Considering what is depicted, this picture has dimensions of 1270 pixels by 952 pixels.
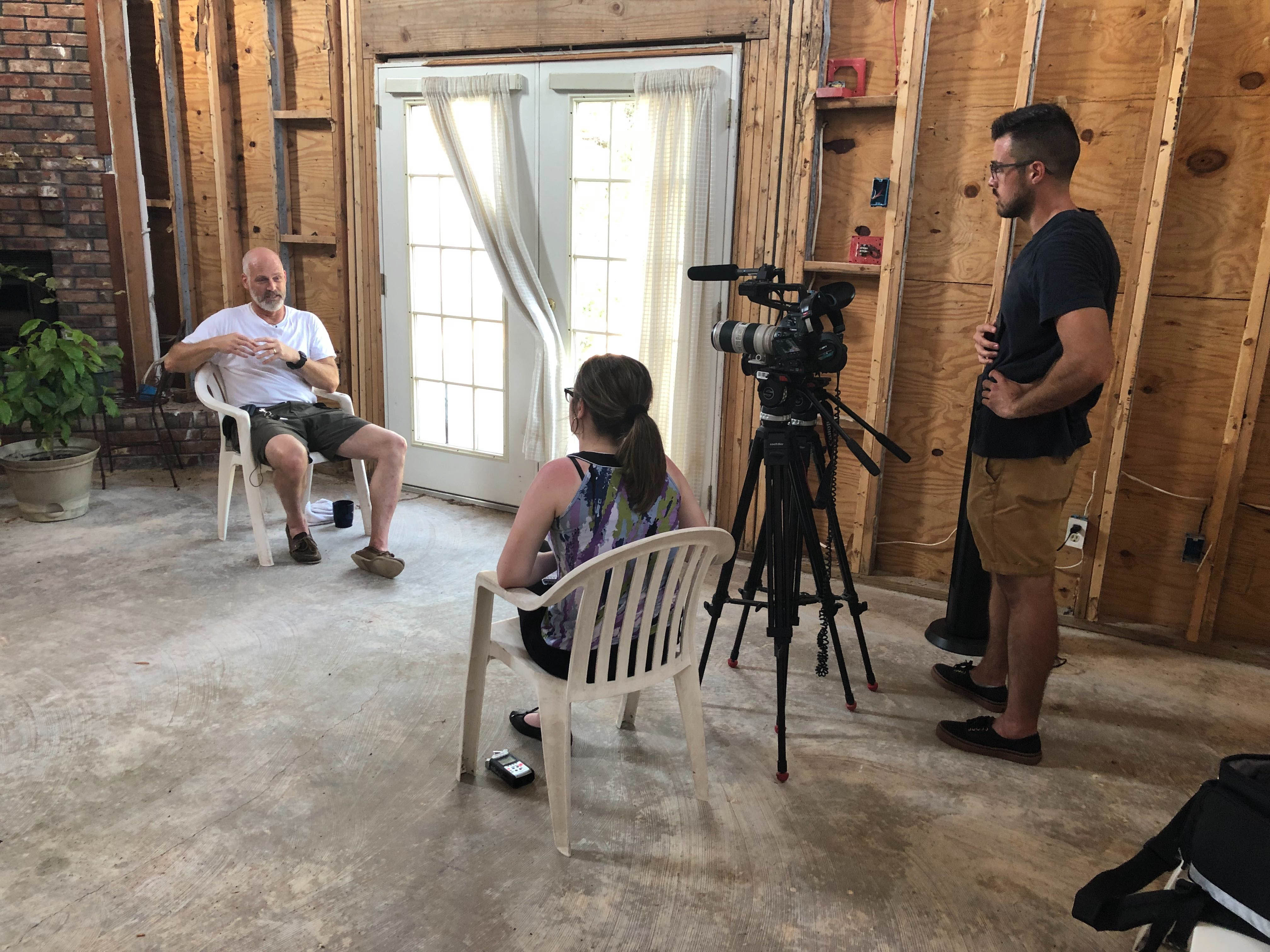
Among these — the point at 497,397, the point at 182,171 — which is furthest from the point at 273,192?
the point at 497,397

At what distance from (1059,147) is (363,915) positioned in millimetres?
2198

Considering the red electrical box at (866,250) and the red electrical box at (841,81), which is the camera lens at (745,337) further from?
the red electrical box at (841,81)

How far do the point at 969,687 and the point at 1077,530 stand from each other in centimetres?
83

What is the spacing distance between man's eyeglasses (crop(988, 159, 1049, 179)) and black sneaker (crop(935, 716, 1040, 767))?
137 cm

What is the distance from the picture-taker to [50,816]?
1.96 m

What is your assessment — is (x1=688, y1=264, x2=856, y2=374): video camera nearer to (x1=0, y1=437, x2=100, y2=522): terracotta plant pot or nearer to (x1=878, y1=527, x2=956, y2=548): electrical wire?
(x1=878, y1=527, x2=956, y2=548): electrical wire

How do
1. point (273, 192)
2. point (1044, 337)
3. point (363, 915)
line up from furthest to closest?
point (273, 192)
point (1044, 337)
point (363, 915)

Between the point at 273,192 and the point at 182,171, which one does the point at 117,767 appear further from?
the point at 182,171

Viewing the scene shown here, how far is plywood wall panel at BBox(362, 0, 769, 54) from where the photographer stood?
3.32 meters

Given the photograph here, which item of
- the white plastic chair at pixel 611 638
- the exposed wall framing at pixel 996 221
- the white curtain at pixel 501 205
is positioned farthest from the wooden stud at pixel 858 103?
the white plastic chair at pixel 611 638

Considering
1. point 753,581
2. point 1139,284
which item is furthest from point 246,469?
point 1139,284

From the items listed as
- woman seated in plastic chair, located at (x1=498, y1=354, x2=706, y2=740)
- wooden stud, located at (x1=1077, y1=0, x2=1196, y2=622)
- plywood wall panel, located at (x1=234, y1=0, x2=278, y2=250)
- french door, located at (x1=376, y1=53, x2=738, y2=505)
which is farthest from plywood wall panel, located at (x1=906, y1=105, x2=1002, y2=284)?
plywood wall panel, located at (x1=234, y1=0, x2=278, y2=250)

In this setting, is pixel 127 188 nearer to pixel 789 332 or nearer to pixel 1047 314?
pixel 789 332

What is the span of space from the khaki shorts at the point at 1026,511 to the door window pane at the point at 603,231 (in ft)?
5.57
